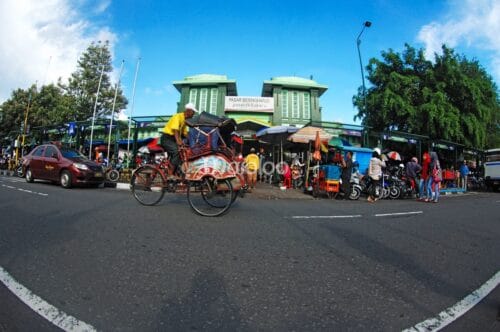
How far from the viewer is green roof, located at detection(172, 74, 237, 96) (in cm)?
2453

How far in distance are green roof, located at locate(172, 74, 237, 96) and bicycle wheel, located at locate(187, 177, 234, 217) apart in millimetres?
20288

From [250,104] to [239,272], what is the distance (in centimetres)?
2164

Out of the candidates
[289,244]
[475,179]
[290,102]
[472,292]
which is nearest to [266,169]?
[290,102]

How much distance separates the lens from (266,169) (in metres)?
17.0

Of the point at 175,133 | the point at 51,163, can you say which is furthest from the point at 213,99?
the point at 175,133

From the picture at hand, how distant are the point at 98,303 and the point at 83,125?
2107 cm

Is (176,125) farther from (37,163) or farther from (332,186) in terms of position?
(37,163)

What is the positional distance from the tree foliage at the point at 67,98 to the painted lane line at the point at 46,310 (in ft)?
99.5

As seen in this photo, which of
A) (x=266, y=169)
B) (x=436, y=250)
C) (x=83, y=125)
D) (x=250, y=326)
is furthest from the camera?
(x=83, y=125)

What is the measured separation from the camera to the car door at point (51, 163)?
11.2 meters

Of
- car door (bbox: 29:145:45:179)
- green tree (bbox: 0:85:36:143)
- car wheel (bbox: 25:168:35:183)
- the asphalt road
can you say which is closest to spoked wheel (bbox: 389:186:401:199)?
the asphalt road

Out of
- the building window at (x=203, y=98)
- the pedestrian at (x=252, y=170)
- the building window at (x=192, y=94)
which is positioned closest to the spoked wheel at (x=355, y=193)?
the pedestrian at (x=252, y=170)

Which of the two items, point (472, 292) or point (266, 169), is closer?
point (472, 292)

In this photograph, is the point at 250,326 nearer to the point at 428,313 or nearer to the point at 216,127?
the point at 428,313
